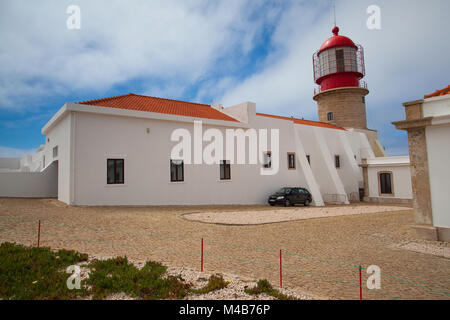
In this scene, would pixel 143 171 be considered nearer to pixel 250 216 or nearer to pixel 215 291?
pixel 250 216

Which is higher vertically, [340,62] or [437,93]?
[340,62]

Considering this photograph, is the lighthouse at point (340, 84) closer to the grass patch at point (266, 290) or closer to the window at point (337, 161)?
the window at point (337, 161)

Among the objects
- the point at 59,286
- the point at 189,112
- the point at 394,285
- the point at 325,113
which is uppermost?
the point at 325,113

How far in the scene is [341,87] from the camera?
2798 centimetres

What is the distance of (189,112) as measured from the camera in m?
17.5

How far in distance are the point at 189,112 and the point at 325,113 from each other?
1853 centimetres

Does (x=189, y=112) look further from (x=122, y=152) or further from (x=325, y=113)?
(x=325, y=113)

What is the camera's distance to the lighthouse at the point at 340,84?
27844mm

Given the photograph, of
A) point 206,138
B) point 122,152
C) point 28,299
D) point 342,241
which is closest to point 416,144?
point 342,241

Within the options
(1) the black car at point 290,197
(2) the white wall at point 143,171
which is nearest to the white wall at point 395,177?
(2) the white wall at point 143,171

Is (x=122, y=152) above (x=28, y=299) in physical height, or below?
above

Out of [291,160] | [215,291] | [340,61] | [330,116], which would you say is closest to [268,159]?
[291,160]

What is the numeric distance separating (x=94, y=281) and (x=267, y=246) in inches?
165
